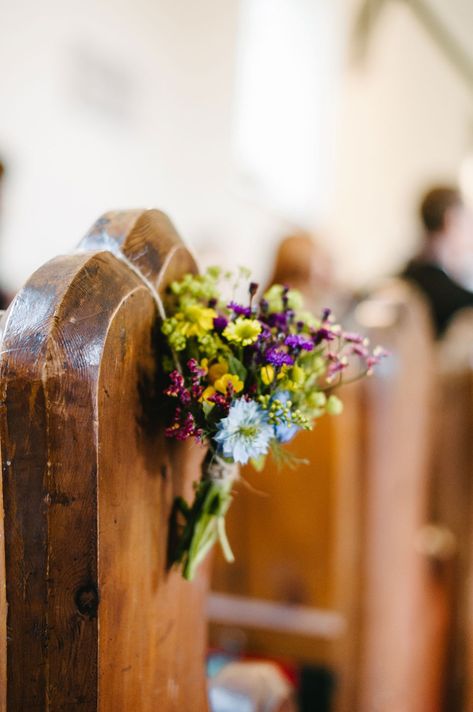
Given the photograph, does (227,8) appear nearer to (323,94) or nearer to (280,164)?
(280,164)

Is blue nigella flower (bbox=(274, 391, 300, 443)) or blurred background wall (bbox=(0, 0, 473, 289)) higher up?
blurred background wall (bbox=(0, 0, 473, 289))

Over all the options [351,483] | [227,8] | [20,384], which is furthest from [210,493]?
[227,8]

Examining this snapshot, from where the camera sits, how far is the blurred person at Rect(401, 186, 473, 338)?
9.91 ft

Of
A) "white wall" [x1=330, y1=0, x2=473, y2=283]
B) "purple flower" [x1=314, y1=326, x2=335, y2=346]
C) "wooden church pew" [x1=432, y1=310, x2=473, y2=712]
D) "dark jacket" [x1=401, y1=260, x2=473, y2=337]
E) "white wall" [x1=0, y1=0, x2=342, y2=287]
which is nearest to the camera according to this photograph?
"purple flower" [x1=314, y1=326, x2=335, y2=346]

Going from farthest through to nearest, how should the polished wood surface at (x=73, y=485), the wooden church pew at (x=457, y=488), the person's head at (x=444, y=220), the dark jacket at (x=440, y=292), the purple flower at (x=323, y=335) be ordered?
the person's head at (x=444, y=220) < the dark jacket at (x=440, y=292) < the wooden church pew at (x=457, y=488) < the purple flower at (x=323, y=335) < the polished wood surface at (x=73, y=485)

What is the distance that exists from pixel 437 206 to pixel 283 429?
2493mm

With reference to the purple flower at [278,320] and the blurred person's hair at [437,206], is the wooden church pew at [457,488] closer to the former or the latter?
the blurred person's hair at [437,206]

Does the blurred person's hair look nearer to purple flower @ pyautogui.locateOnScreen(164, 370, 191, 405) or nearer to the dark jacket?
the dark jacket

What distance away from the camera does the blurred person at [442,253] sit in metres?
3.02

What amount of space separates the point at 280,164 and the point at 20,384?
447 centimetres

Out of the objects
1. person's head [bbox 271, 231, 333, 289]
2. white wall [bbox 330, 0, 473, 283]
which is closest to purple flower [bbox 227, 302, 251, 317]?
person's head [bbox 271, 231, 333, 289]

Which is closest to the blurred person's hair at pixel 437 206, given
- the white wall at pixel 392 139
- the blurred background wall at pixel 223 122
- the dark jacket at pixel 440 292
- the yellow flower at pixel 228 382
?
the dark jacket at pixel 440 292

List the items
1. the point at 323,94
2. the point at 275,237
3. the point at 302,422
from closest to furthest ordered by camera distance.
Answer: the point at 302,422, the point at 275,237, the point at 323,94

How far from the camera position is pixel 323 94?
17.9ft
